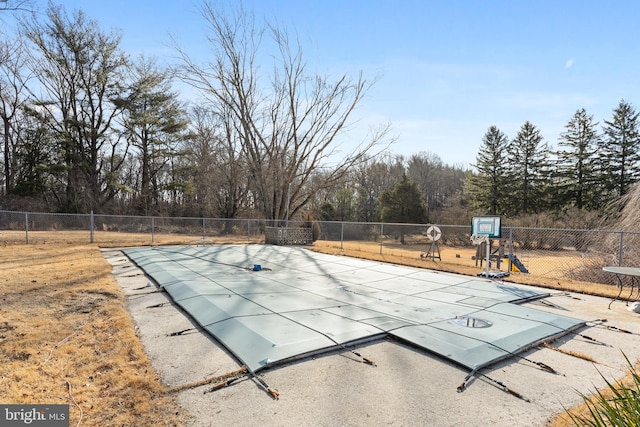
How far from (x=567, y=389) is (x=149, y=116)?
94.3 feet

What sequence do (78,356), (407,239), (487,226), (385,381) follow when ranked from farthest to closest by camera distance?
(407,239) < (487,226) < (78,356) < (385,381)

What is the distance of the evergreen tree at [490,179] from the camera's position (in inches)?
1249

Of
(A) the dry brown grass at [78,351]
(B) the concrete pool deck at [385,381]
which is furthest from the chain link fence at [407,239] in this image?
(B) the concrete pool deck at [385,381]

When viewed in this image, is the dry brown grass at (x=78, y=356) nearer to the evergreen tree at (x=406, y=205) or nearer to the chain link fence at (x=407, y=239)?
the chain link fence at (x=407, y=239)

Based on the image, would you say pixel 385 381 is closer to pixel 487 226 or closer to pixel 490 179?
pixel 487 226

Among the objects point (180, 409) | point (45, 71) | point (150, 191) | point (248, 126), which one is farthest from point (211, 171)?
point (180, 409)

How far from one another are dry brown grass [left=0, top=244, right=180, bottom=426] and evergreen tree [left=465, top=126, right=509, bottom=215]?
1266 inches

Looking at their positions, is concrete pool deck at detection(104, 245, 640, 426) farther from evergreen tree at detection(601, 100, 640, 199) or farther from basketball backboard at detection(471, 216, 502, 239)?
evergreen tree at detection(601, 100, 640, 199)

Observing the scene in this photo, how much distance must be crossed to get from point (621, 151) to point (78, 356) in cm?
3608

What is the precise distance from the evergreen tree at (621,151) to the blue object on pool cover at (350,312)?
91.3 ft

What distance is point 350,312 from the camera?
4750 millimetres
